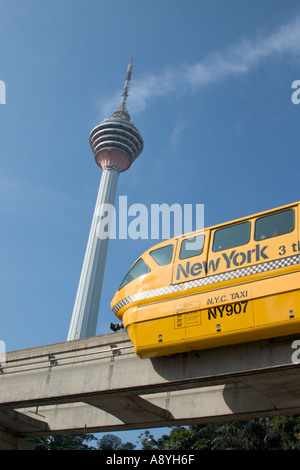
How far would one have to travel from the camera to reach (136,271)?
46.6 ft

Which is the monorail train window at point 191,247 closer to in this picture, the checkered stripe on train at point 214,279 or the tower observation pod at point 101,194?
the checkered stripe on train at point 214,279

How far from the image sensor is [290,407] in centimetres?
1416

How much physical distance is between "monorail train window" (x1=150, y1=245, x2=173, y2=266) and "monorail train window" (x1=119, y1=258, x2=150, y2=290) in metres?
0.38

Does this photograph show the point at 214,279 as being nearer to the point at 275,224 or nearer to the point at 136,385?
the point at 275,224

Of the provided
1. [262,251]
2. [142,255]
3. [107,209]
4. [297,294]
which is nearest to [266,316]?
[297,294]

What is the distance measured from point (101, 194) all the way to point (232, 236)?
90.8m

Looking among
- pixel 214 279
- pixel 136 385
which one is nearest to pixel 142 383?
pixel 136 385

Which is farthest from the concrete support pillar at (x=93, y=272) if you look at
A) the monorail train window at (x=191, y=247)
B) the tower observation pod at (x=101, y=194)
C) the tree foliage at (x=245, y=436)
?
the monorail train window at (x=191, y=247)

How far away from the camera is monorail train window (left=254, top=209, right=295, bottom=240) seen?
38.6 ft

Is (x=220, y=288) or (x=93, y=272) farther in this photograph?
(x=93, y=272)

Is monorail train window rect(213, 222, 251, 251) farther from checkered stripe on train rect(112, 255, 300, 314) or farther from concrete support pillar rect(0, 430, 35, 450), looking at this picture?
concrete support pillar rect(0, 430, 35, 450)

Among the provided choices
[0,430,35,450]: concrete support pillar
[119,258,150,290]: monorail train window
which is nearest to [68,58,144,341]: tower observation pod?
[0,430,35,450]: concrete support pillar

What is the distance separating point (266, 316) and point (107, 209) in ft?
301

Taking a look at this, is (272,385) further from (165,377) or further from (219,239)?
(219,239)
